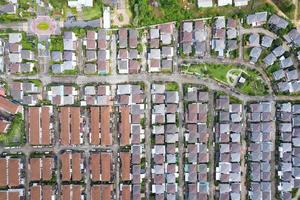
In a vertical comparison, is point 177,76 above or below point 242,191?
above

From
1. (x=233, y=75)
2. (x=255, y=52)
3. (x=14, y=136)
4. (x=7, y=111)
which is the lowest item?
(x=14, y=136)

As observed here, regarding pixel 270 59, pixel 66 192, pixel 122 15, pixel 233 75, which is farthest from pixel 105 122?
pixel 270 59

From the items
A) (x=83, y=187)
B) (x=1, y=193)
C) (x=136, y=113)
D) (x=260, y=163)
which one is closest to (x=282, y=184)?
(x=260, y=163)

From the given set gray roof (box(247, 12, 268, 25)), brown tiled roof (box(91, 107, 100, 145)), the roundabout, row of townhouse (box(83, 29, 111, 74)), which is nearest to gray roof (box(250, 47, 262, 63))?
gray roof (box(247, 12, 268, 25))

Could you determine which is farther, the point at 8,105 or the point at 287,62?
the point at 8,105

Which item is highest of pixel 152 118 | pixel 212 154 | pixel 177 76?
pixel 177 76

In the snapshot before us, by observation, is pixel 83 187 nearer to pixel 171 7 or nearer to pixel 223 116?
pixel 223 116

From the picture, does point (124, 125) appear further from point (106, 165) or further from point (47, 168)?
point (47, 168)
